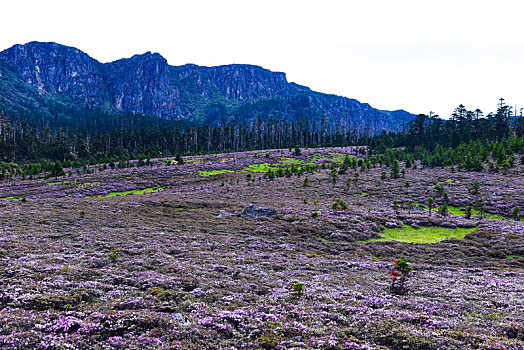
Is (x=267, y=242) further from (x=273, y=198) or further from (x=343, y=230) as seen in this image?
(x=273, y=198)

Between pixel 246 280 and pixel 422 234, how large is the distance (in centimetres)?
2597

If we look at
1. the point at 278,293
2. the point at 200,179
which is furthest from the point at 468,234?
the point at 200,179

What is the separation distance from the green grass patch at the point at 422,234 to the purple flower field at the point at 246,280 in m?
1.10

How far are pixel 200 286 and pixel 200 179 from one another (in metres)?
66.0

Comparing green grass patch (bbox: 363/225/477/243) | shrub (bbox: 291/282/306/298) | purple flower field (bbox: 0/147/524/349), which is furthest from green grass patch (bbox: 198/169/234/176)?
shrub (bbox: 291/282/306/298)

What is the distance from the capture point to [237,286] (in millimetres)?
15789

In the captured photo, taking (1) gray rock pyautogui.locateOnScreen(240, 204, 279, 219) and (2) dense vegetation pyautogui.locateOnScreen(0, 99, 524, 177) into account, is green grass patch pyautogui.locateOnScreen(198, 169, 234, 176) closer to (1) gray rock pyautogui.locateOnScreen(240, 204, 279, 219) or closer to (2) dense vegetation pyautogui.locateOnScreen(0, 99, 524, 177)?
(2) dense vegetation pyautogui.locateOnScreen(0, 99, 524, 177)

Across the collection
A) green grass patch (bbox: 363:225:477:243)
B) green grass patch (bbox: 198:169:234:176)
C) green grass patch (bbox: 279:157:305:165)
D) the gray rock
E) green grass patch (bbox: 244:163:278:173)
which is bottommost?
green grass patch (bbox: 363:225:477:243)

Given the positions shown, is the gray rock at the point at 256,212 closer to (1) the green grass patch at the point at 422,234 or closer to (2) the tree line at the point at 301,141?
(1) the green grass patch at the point at 422,234

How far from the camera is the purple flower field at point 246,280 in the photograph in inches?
396

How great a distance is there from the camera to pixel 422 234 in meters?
33.0

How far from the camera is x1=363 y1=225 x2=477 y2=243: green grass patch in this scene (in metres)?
30.7

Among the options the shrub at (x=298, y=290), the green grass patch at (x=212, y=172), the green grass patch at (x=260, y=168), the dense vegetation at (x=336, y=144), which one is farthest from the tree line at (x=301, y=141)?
the shrub at (x=298, y=290)

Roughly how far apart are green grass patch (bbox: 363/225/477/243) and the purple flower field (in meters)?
1.10
